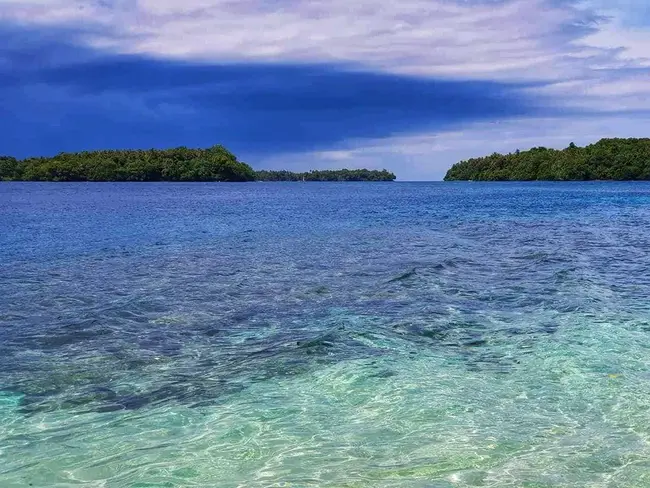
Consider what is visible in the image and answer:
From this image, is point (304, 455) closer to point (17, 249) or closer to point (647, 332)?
point (647, 332)

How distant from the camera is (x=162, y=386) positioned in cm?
997

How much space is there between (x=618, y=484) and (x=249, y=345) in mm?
7384

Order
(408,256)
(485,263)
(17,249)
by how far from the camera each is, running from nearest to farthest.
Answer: (485,263), (408,256), (17,249)

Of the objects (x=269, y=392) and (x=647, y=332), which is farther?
(x=647, y=332)

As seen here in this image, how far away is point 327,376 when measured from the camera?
411 inches

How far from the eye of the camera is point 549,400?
916cm

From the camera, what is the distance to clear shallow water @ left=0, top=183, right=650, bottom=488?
23.5ft

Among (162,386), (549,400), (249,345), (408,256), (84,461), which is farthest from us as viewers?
(408,256)

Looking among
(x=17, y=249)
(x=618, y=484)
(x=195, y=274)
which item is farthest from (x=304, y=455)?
(x=17, y=249)

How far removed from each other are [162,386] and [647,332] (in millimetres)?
9523

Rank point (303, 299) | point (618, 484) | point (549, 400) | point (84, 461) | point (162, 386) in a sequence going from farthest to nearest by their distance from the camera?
point (303, 299) < point (162, 386) < point (549, 400) < point (84, 461) < point (618, 484)

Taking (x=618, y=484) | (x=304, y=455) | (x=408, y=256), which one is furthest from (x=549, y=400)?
(x=408, y=256)

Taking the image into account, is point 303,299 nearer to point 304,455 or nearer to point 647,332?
point 647,332

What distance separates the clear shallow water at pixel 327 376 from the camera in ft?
23.5
